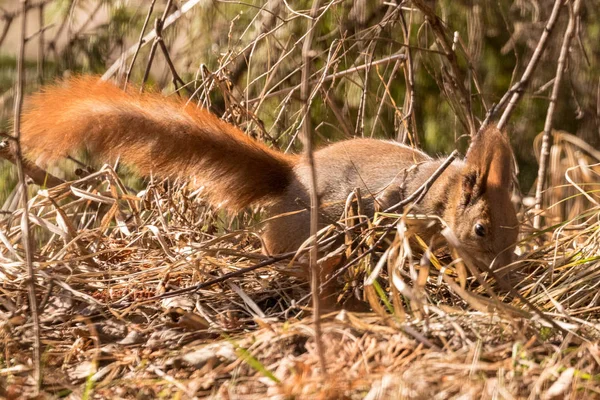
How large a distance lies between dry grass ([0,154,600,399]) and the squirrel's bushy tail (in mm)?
173

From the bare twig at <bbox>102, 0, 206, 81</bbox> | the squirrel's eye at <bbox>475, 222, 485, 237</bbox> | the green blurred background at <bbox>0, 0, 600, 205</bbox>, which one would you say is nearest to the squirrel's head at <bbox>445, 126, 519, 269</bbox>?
the squirrel's eye at <bbox>475, 222, 485, 237</bbox>

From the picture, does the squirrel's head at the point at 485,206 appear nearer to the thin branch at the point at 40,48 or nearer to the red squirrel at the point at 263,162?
the red squirrel at the point at 263,162

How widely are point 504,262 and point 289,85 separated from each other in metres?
1.27

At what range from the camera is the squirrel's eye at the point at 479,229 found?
2859mm

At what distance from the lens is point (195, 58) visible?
3408mm

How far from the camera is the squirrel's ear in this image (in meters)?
2.62

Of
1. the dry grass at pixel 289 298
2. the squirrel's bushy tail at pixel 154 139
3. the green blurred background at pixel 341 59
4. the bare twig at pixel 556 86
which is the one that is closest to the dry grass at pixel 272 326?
the dry grass at pixel 289 298

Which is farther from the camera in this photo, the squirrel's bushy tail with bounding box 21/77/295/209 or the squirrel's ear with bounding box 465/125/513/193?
the squirrel's ear with bounding box 465/125/513/193

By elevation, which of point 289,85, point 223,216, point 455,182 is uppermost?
point 289,85

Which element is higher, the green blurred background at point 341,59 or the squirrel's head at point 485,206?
the green blurred background at point 341,59

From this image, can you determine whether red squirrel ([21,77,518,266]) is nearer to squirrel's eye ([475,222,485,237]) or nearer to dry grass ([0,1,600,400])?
squirrel's eye ([475,222,485,237])

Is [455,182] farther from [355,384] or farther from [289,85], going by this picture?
[355,384]

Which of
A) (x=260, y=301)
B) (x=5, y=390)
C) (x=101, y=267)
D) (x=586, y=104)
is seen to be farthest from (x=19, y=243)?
(x=586, y=104)

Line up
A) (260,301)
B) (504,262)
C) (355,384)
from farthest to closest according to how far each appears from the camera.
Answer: (504,262) < (260,301) < (355,384)
